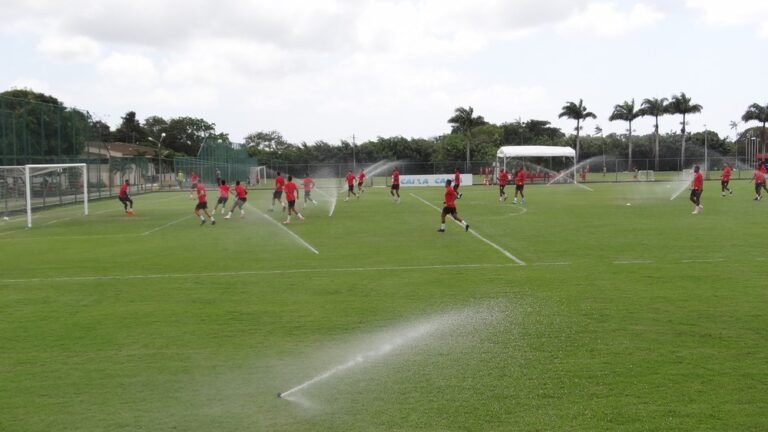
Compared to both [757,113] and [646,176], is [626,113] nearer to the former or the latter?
[757,113]

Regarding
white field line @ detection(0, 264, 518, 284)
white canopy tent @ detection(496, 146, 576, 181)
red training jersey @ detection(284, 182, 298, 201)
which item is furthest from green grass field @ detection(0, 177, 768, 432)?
white canopy tent @ detection(496, 146, 576, 181)

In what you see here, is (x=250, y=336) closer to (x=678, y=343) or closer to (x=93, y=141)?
(x=678, y=343)

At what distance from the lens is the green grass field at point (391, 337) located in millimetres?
6273

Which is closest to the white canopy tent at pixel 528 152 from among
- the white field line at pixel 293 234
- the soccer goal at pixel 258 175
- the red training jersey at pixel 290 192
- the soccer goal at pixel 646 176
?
the soccer goal at pixel 646 176

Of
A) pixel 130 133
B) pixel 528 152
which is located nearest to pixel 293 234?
pixel 528 152

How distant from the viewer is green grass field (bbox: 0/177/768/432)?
6.27m

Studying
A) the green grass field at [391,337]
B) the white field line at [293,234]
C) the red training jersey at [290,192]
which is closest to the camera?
the green grass field at [391,337]

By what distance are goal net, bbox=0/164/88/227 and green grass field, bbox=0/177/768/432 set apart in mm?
17300

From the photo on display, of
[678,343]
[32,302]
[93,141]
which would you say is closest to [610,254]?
[678,343]

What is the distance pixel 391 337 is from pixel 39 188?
37.5m

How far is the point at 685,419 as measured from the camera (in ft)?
19.6

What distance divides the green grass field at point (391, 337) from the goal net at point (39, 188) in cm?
1730

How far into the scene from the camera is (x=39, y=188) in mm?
40250

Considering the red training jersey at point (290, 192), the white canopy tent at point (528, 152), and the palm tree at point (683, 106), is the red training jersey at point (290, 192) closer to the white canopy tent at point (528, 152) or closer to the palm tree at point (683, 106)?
the white canopy tent at point (528, 152)
